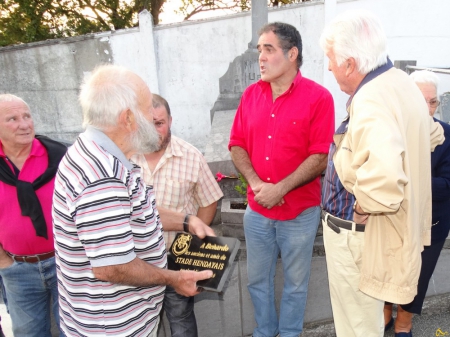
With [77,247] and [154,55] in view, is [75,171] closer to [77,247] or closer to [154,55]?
[77,247]

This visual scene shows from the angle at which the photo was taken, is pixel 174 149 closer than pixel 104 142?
No

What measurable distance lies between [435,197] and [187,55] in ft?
26.6

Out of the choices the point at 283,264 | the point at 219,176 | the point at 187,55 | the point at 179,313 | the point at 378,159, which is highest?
the point at 187,55

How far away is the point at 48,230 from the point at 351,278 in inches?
75.6

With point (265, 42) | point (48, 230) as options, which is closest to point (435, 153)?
point (265, 42)

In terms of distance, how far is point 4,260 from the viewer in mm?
2422

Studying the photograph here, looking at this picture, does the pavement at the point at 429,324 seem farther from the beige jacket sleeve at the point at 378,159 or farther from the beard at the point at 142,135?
the beard at the point at 142,135

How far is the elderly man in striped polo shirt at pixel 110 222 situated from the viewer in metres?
1.44

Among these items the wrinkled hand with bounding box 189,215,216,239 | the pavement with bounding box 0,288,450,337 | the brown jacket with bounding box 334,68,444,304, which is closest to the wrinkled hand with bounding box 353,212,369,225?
the brown jacket with bounding box 334,68,444,304

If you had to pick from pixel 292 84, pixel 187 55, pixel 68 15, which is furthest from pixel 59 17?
pixel 292 84

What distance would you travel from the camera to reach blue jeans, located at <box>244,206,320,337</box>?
2619mm

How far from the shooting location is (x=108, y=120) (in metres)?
1.55

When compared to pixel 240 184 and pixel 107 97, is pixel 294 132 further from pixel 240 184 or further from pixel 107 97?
pixel 107 97

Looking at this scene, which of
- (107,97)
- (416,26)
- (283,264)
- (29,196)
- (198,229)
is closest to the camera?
(107,97)
